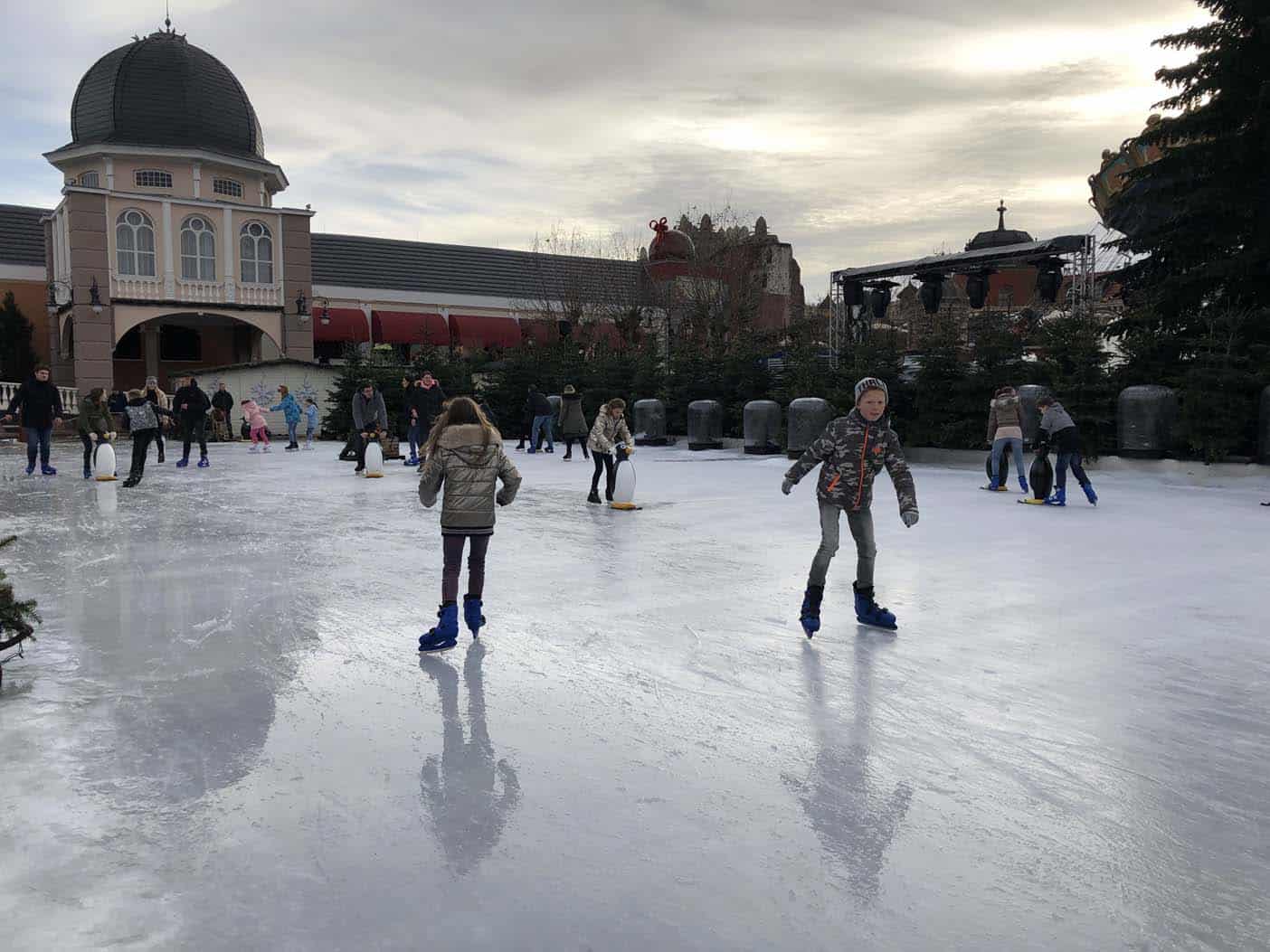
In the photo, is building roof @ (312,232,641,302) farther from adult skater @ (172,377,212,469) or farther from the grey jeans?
the grey jeans

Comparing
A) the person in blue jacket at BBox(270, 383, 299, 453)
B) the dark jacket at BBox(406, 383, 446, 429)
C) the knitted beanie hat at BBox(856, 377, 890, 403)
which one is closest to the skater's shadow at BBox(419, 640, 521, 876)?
the knitted beanie hat at BBox(856, 377, 890, 403)

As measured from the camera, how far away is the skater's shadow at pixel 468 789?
3244 mm

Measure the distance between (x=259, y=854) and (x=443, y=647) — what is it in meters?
2.64

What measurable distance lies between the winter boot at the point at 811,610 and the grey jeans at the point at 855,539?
0.04 metres

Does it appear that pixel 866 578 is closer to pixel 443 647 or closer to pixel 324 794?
pixel 443 647

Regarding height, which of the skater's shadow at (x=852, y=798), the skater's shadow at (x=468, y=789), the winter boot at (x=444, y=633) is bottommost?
the skater's shadow at (x=852, y=798)

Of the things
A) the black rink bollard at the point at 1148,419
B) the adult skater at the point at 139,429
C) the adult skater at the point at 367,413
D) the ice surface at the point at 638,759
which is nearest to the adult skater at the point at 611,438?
the ice surface at the point at 638,759

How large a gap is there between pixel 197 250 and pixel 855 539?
34121 millimetres

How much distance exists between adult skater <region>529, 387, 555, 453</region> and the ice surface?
46.7 feet

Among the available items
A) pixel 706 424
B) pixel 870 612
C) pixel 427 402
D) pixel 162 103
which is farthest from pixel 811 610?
pixel 162 103

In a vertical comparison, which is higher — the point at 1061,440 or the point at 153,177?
the point at 153,177

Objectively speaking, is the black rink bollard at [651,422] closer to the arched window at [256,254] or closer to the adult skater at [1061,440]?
the adult skater at [1061,440]

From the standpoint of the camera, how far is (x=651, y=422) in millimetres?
25938

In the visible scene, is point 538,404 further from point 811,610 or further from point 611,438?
point 811,610
